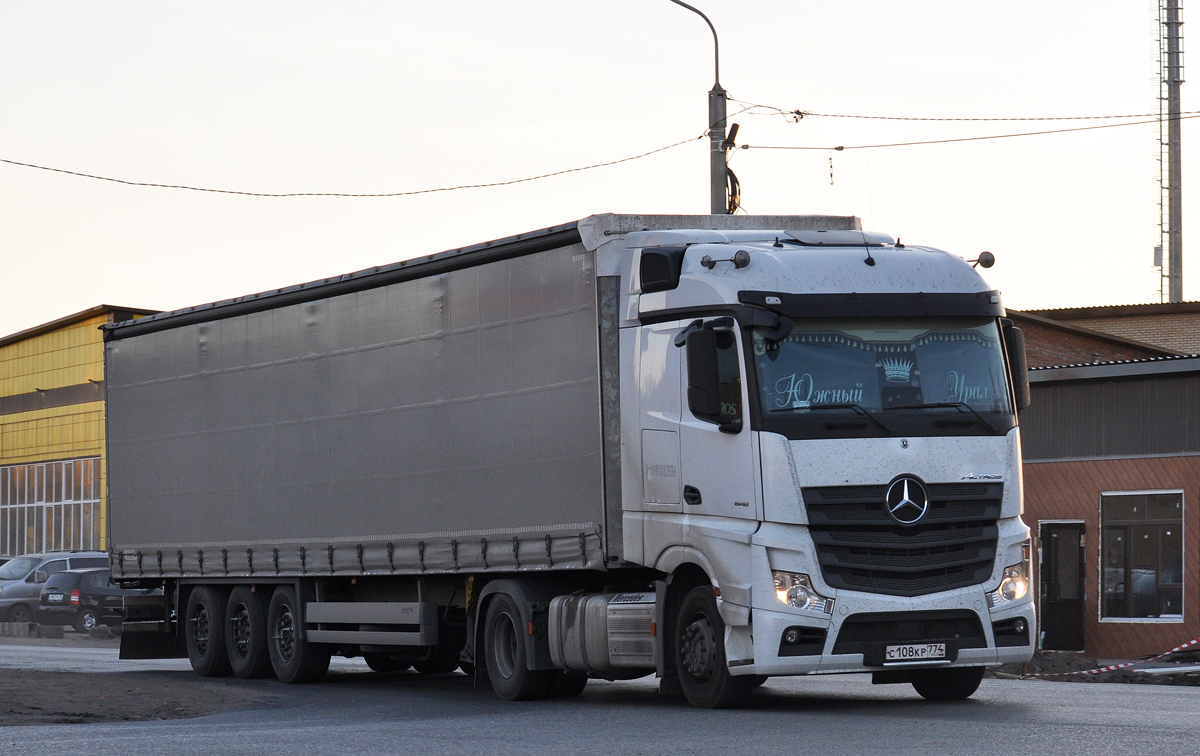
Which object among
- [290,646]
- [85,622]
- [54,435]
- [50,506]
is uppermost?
[54,435]

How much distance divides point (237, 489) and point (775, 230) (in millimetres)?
7245

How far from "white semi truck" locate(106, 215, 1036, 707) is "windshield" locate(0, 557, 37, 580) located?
2178cm

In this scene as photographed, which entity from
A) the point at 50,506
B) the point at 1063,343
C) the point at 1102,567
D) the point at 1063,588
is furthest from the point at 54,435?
the point at 1102,567

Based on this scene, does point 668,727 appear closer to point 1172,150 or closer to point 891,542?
point 891,542

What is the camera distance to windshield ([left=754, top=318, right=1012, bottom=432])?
12695 millimetres

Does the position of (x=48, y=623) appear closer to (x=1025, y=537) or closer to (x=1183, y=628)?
(x=1183, y=628)

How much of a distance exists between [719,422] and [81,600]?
2566 cm

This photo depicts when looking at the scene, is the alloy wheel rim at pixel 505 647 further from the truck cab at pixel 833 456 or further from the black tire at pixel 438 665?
the black tire at pixel 438 665

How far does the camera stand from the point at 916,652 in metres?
12.6

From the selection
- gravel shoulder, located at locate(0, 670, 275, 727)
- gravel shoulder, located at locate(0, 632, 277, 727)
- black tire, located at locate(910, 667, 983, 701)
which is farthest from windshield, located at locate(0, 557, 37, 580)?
black tire, located at locate(910, 667, 983, 701)

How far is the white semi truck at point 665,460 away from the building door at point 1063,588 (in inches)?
565

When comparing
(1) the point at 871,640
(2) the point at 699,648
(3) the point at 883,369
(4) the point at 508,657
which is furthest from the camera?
(4) the point at 508,657

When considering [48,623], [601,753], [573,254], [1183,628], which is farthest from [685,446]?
[48,623]

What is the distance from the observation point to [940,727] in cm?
1139
